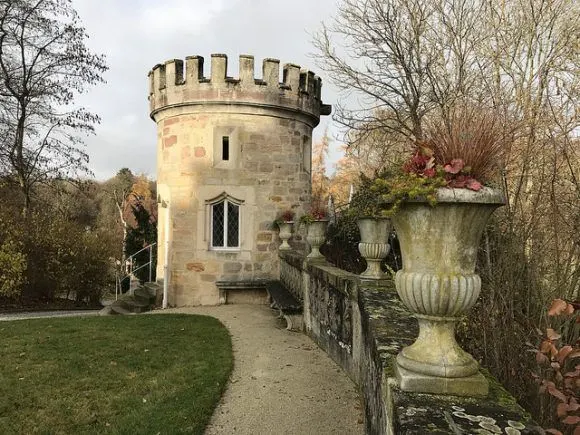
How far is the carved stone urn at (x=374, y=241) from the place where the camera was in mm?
4949

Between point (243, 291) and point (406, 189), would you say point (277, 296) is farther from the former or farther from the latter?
point (406, 189)

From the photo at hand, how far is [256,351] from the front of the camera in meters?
6.45

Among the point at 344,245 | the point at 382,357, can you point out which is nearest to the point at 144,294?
the point at 344,245

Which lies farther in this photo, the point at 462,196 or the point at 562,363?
the point at 562,363

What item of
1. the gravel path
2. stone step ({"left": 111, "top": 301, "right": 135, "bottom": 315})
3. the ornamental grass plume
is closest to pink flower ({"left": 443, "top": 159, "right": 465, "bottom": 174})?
the ornamental grass plume

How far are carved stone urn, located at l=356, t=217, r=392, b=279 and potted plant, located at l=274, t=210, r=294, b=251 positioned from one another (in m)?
5.72

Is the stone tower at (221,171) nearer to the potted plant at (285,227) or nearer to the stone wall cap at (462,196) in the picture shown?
the potted plant at (285,227)

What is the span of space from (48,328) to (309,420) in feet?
19.2

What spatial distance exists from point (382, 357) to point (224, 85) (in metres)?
9.21

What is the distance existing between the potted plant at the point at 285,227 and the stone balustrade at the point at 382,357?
3612 mm

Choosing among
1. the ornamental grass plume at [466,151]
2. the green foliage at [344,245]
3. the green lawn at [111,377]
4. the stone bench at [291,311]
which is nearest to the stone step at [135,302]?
the green lawn at [111,377]

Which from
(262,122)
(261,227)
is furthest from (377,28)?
(261,227)

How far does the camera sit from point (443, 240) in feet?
6.93

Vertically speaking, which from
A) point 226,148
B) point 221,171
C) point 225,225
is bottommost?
point 225,225
